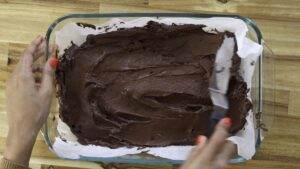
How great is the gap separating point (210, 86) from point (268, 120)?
0.67 ft

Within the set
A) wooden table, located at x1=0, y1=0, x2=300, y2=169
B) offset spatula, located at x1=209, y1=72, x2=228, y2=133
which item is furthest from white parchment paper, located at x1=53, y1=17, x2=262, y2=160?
wooden table, located at x1=0, y1=0, x2=300, y2=169

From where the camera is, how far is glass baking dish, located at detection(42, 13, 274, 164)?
1.27 m


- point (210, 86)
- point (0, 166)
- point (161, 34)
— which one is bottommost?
point (0, 166)

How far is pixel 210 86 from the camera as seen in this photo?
1288 millimetres

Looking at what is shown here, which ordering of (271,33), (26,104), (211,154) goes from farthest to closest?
1. (271,33)
2. (26,104)
3. (211,154)

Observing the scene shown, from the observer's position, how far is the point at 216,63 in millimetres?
1299

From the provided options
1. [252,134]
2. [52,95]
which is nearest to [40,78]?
[52,95]

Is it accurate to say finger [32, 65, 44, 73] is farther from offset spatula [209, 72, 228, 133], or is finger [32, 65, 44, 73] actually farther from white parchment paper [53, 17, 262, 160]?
offset spatula [209, 72, 228, 133]

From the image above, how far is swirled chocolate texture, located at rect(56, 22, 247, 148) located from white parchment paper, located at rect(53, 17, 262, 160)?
0.7 inches

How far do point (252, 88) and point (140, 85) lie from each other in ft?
1.05

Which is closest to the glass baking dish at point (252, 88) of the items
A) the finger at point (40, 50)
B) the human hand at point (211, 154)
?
the finger at point (40, 50)

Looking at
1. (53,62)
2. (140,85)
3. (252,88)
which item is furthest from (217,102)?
(53,62)

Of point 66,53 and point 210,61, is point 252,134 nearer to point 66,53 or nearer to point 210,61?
point 210,61

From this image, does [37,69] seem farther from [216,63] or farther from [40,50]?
[216,63]
